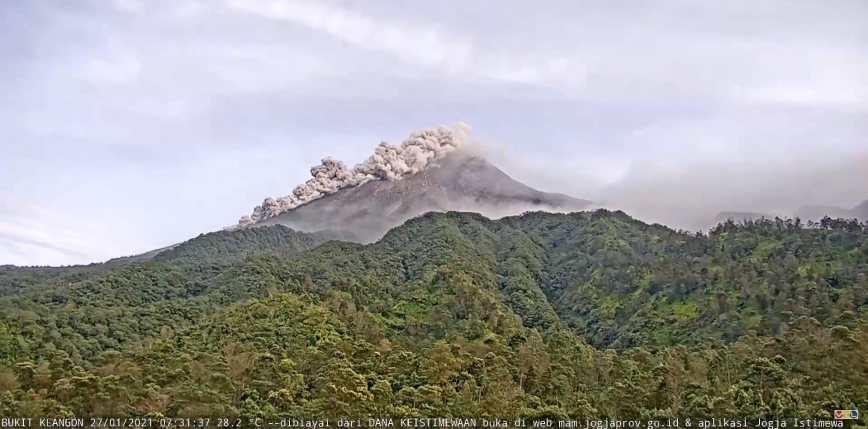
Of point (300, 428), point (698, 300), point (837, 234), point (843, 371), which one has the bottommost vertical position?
point (300, 428)

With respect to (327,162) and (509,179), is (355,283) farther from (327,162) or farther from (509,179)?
(509,179)

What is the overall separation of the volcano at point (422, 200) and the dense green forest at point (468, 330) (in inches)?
1835

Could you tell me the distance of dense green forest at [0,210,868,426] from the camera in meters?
29.5

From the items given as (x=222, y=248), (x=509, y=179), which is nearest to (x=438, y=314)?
(x=222, y=248)

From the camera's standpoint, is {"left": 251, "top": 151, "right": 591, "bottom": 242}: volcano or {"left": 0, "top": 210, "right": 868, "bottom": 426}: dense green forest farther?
{"left": 251, "top": 151, "right": 591, "bottom": 242}: volcano

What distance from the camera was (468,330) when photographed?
48000 mm

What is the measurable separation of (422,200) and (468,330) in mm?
99061

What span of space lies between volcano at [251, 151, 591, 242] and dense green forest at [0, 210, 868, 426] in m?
46.6

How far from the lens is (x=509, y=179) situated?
166625 millimetres

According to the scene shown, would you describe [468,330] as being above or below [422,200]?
below

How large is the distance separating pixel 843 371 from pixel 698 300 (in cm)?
2896

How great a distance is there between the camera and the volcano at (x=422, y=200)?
140 metres

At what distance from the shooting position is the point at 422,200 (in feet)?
480

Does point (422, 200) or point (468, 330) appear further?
point (422, 200)
